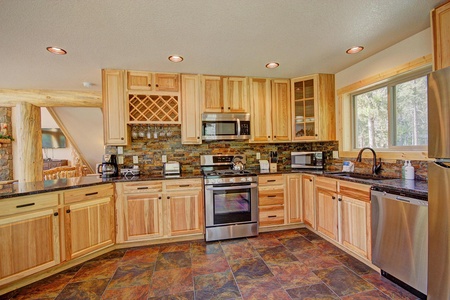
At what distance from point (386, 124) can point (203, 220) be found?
2720 mm

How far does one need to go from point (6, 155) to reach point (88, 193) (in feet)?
10.4

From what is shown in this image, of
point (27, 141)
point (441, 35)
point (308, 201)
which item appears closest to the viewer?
point (441, 35)

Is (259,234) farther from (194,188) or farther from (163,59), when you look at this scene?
(163,59)

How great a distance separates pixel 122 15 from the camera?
66.6 inches

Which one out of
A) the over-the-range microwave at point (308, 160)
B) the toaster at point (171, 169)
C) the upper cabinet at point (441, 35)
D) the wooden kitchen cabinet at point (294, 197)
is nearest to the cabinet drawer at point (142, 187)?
the toaster at point (171, 169)

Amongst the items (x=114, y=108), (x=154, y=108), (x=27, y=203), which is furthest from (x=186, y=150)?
(x=27, y=203)

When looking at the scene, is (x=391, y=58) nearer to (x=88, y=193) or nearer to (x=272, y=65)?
(x=272, y=65)

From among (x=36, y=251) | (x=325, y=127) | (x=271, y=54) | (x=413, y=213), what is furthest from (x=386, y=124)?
(x=36, y=251)

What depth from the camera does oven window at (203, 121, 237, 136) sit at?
10.3 ft

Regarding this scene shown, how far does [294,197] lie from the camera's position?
122 inches

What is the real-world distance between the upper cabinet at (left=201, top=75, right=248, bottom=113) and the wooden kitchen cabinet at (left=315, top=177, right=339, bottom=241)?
159 cm

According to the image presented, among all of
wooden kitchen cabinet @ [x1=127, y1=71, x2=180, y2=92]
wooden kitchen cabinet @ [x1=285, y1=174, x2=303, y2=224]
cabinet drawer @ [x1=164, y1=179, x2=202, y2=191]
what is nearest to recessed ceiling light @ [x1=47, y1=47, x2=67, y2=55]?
wooden kitchen cabinet @ [x1=127, y1=71, x2=180, y2=92]

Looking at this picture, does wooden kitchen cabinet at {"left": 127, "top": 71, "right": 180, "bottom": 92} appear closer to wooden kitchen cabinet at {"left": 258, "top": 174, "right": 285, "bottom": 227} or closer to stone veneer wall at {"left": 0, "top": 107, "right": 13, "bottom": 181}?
wooden kitchen cabinet at {"left": 258, "top": 174, "right": 285, "bottom": 227}

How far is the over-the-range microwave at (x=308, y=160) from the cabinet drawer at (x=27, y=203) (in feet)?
10.8
